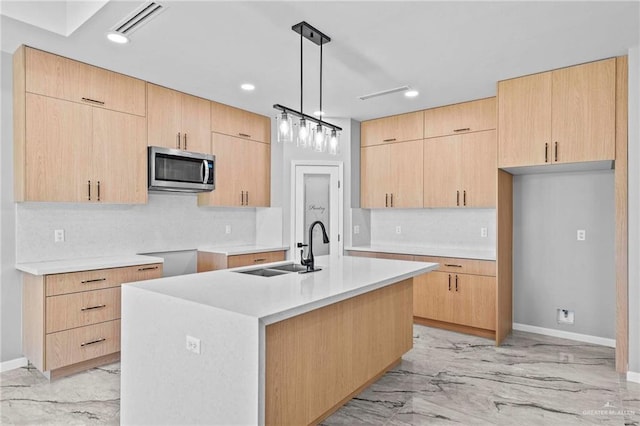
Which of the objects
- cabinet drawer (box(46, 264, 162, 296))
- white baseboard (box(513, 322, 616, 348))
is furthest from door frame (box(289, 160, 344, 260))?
white baseboard (box(513, 322, 616, 348))

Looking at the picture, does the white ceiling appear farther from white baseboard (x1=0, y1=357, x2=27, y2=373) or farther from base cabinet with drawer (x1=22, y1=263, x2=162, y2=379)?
white baseboard (x1=0, y1=357, x2=27, y2=373)

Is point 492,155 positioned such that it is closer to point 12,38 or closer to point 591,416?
point 591,416

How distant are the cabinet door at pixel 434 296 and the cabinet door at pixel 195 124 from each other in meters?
2.91

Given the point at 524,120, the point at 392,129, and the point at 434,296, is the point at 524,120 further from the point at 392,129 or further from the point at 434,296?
the point at 434,296

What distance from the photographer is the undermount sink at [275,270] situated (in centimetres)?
277

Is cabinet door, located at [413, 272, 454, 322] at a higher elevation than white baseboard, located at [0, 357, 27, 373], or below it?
higher

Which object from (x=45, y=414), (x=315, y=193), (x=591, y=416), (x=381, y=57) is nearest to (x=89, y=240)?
(x=45, y=414)

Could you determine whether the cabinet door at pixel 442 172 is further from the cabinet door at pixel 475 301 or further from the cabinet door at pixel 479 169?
the cabinet door at pixel 475 301

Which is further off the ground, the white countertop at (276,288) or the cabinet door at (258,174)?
the cabinet door at (258,174)

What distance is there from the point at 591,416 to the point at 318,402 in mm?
1801

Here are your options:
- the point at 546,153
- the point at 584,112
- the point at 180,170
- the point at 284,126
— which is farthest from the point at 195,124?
the point at 584,112

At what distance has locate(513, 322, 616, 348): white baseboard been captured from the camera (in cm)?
385

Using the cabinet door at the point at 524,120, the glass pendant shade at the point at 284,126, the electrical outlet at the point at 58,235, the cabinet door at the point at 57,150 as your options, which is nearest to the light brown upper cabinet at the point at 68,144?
the cabinet door at the point at 57,150

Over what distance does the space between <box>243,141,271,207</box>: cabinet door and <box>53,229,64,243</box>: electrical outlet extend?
2.02m
